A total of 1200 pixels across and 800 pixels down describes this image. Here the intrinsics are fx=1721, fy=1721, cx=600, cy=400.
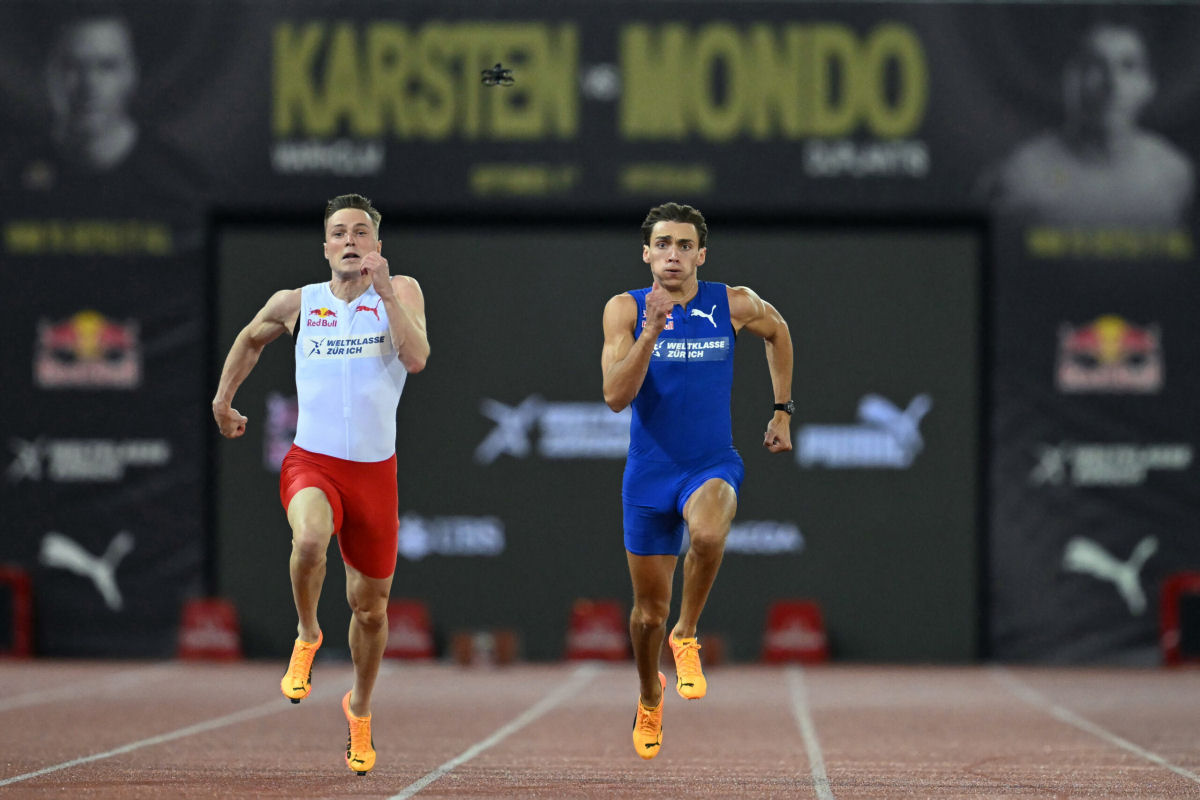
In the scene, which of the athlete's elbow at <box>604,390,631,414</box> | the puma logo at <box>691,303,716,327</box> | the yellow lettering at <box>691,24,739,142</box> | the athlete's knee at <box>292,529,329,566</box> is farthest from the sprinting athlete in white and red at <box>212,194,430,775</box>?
the yellow lettering at <box>691,24,739,142</box>

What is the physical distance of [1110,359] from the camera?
17344mm

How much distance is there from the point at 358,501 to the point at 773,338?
2264mm

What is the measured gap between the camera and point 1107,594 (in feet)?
56.3

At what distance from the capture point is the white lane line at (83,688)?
13.3m

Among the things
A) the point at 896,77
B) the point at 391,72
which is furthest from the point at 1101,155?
the point at 391,72

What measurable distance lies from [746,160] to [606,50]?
70.3 inches

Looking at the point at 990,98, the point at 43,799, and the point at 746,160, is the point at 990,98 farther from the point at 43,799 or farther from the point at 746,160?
the point at 43,799

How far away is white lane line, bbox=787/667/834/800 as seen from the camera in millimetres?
8508

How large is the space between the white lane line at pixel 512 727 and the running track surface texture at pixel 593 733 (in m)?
0.02

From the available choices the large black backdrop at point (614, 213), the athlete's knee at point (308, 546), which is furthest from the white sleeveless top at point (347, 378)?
the large black backdrop at point (614, 213)

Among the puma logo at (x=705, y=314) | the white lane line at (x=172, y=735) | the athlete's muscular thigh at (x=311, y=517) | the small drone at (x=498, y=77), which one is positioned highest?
the small drone at (x=498, y=77)

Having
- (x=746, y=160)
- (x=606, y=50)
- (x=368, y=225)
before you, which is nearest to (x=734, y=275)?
(x=746, y=160)

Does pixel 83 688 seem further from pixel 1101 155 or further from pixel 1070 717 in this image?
pixel 1101 155

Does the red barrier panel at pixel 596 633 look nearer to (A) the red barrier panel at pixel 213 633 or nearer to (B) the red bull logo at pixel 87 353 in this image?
(A) the red barrier panel at pixel 213 633
